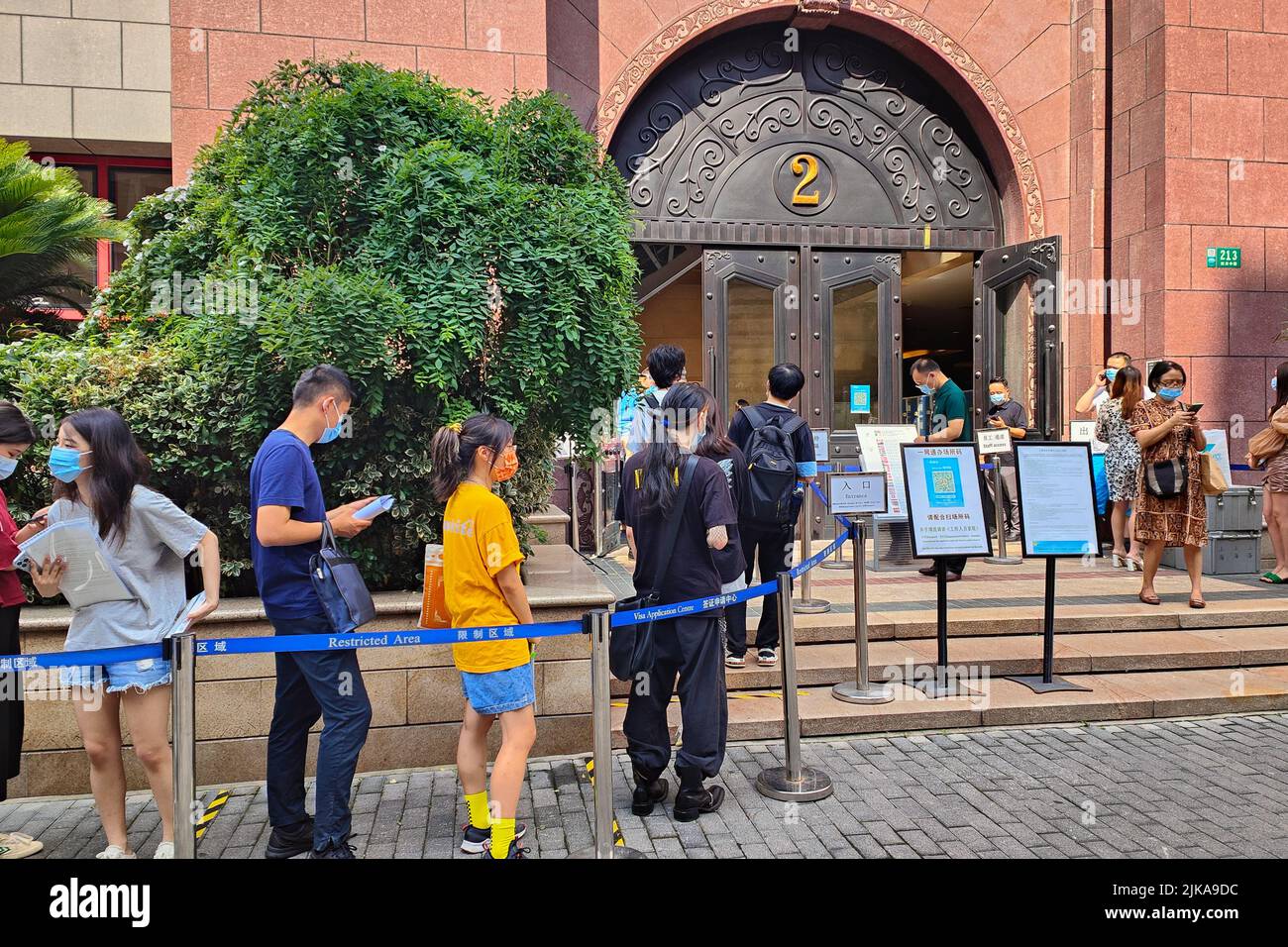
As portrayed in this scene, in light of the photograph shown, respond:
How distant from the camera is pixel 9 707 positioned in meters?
3.94

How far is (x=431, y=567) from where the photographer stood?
3.81 m

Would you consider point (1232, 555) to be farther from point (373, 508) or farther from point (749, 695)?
point (373, 508)

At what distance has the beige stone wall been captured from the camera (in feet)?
32.4

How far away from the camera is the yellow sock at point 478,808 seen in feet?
12.6

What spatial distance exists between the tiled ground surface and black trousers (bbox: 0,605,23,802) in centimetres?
41

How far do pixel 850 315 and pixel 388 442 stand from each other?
7594 mm

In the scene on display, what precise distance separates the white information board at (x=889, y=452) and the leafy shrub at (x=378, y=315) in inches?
157

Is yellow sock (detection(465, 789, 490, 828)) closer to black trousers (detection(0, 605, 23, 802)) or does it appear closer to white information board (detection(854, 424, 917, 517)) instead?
black trousers (detection(0, 605, 23, 802))

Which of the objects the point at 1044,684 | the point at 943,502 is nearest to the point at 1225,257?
the point at 943,502

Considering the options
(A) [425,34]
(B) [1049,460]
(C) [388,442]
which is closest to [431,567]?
(C) [388,442]

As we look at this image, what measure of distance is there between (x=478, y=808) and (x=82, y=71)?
33.6 feet

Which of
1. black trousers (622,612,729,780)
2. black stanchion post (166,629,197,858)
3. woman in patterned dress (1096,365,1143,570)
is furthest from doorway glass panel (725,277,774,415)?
black stanchion post (166,629,197,858)

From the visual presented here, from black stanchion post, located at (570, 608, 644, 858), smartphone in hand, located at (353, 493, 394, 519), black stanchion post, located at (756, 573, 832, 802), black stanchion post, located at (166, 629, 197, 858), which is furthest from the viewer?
black stanchion post, located at (756, 573, 832, 802)
